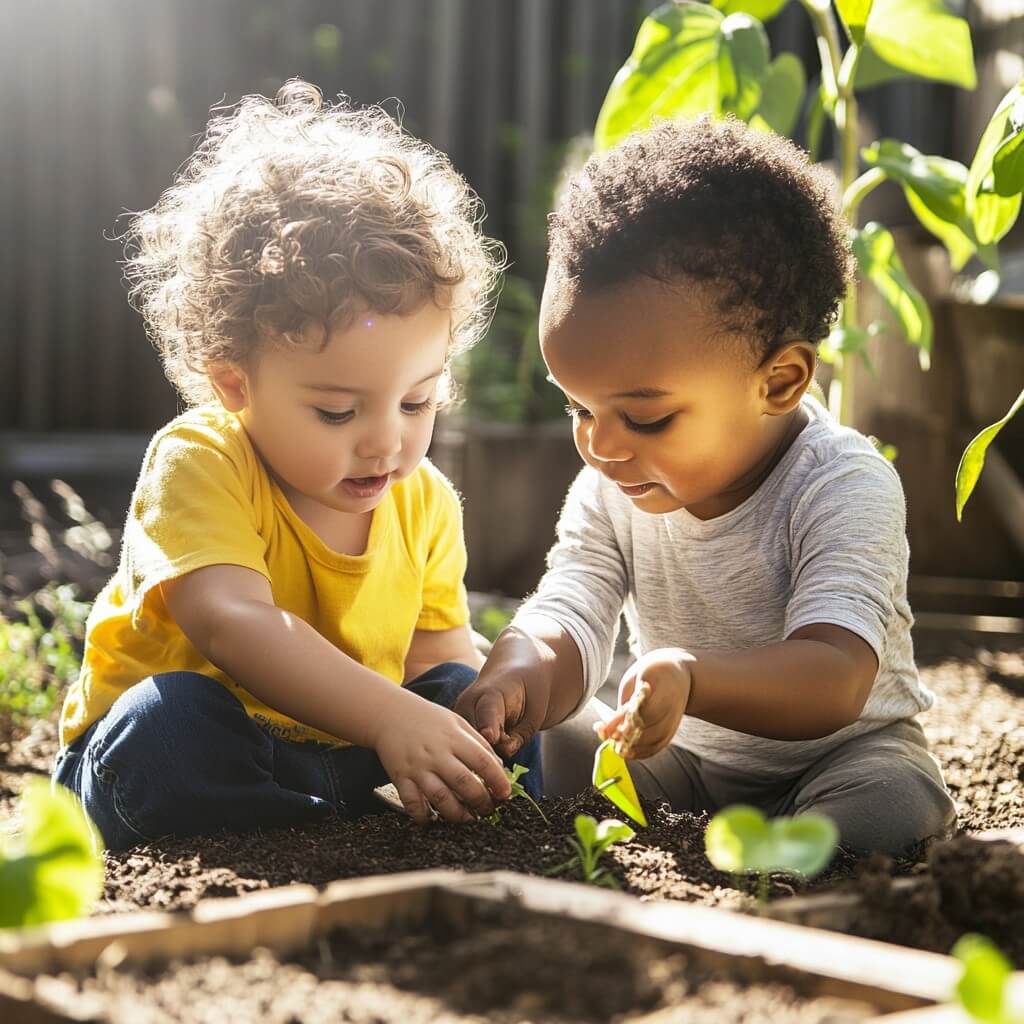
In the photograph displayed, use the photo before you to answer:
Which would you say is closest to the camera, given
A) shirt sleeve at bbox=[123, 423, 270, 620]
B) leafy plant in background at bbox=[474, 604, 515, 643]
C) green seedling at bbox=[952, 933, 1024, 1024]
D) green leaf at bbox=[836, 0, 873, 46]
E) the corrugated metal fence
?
green seedling at bbox=[952, 933, 1024, 1024]

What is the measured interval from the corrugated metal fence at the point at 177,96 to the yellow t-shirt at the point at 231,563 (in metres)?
4.36

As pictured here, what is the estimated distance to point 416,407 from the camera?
1889mm

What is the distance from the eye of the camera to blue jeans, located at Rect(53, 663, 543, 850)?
1.73 meters

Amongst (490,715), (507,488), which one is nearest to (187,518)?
(490,715)

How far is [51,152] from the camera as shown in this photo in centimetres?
648

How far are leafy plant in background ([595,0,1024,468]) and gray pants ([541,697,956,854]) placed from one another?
2.36 feet

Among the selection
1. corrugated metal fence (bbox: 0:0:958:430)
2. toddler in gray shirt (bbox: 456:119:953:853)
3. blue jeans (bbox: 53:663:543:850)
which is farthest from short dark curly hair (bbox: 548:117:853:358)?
corrugated metal fence (bbox: 0:0:958:430)

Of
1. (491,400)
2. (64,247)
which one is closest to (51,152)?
(64,247)

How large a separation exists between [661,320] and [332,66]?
5.13 m

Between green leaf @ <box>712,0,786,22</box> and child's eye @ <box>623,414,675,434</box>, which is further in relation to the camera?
green leaf @ <box>712,0,786,22</box>

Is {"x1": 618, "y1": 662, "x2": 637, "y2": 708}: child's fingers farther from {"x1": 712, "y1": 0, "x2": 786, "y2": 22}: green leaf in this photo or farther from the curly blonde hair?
{"x1": 712, "y1": 0, "x2": 786, "y2": 22}: green leaf

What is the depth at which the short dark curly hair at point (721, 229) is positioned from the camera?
1.69 m

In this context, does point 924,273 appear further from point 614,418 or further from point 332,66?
point 332,66

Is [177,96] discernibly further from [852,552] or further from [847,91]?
[852,552]
